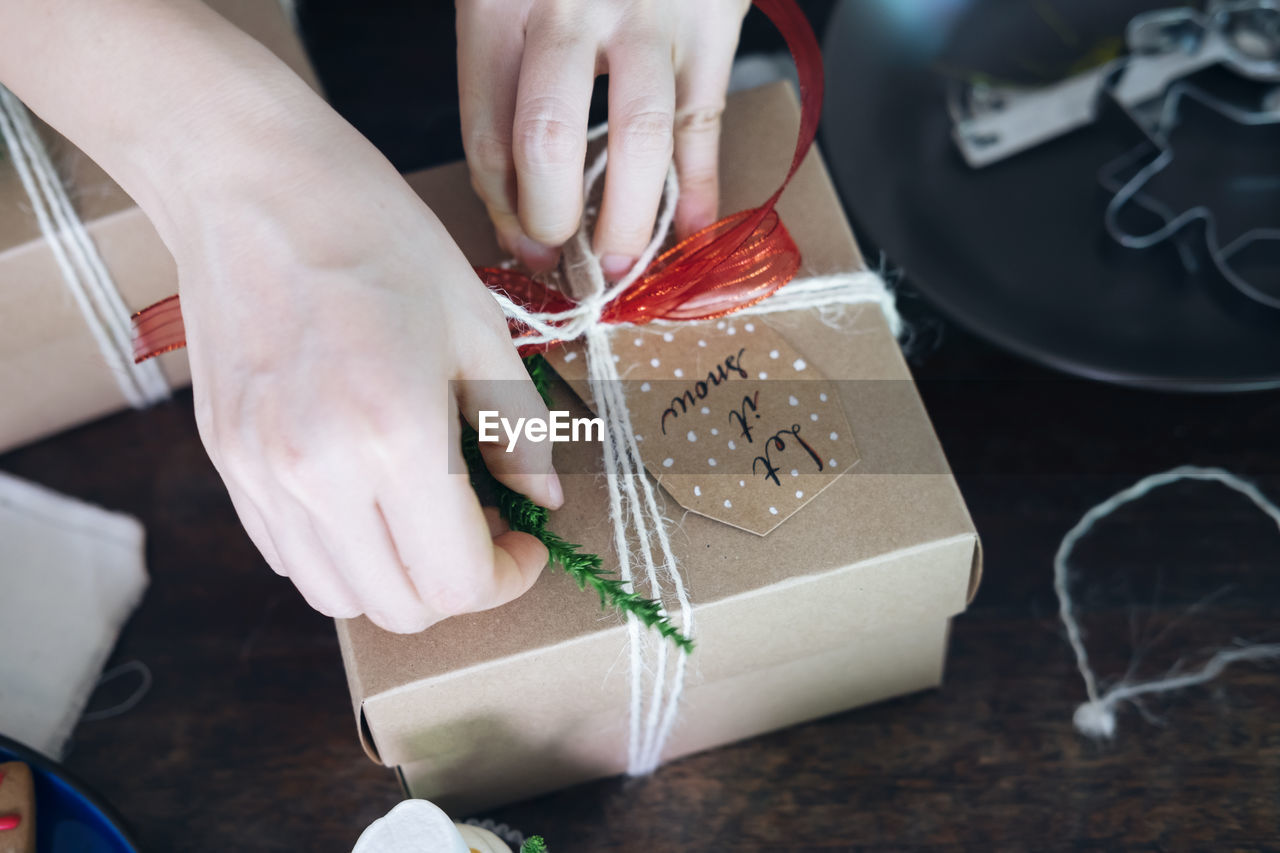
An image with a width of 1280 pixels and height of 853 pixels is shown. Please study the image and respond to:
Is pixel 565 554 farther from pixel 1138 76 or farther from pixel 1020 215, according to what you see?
pixel 1138 76

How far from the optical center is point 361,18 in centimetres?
78

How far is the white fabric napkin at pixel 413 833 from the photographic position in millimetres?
409

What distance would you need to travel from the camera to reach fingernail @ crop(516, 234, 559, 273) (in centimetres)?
50

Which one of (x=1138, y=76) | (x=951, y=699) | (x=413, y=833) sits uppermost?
(x=1138, y=76)

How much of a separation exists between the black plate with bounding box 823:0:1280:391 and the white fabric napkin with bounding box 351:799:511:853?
1.27 feet

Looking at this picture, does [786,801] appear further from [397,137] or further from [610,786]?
[397,137]

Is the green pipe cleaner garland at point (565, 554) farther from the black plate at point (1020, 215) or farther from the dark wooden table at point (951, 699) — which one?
the black plate at point (1020, 215)

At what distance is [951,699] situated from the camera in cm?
57

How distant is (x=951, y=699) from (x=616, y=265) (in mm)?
319

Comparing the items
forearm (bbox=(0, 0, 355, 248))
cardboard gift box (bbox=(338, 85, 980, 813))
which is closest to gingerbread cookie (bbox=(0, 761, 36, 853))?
cardboard gift box (bbox=(338, 85, 980, 813))

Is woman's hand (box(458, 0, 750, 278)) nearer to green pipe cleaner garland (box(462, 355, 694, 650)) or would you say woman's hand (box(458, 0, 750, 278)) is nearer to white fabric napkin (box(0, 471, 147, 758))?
green pipe cleaner garland (box(462, 355, 694, 650))

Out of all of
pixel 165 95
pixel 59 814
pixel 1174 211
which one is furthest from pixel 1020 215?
pixel 59 814

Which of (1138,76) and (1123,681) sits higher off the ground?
(1138,76)

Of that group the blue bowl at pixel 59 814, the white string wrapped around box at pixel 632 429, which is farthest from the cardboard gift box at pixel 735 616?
the blue bowl at pixel 59 814
